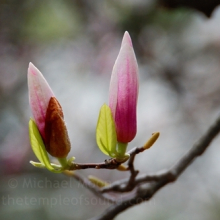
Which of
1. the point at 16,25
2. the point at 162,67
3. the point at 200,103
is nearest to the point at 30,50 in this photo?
the point at 16,25

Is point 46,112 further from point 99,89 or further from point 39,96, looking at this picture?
point 99,89

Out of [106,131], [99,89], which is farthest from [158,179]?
[99,89]

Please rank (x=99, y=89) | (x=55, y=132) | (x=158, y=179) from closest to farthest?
(x=55, y=132), (x=158, y=179), (x=99, y=89)

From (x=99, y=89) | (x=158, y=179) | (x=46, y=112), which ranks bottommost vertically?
(x=99, y=89)

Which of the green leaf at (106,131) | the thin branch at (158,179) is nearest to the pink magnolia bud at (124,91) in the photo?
the green leaf at (106,131)

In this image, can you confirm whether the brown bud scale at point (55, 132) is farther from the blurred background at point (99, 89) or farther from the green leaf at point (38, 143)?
the blurred background at point (99, 89)

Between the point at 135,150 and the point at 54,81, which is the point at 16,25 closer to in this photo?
the point at 54,81
